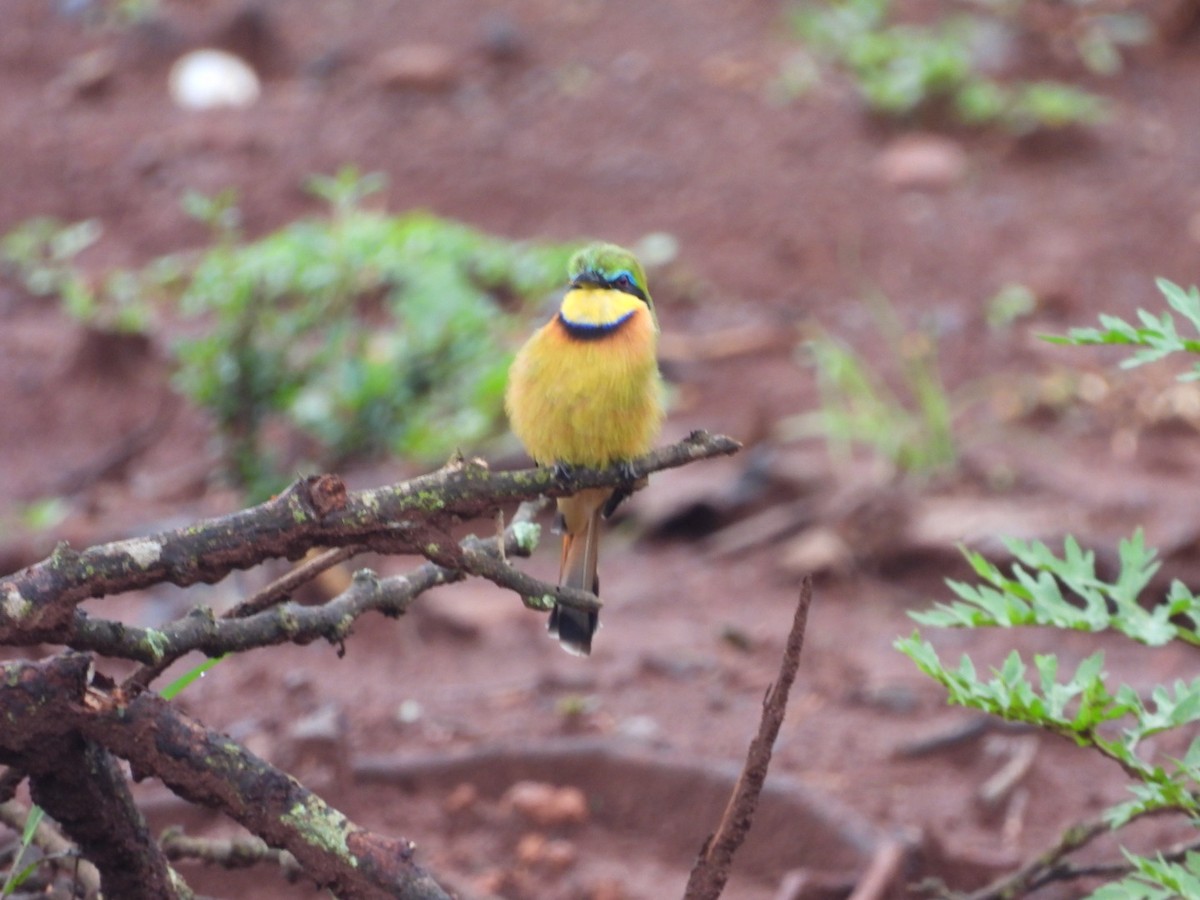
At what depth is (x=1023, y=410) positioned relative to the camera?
17.4ft

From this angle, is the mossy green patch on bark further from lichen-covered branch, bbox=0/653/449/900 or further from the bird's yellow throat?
the bird's yellow throat

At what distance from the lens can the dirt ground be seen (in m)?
3.02

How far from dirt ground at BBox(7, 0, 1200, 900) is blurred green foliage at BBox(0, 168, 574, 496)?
388 mm

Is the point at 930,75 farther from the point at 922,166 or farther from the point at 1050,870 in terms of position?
the point at 1050,870

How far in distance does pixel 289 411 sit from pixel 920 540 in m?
1.72

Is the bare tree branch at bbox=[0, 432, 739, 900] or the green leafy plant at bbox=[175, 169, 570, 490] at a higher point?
the bare tree branch at bbox=[0, 432, 739, 900]

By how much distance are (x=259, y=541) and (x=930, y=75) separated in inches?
243

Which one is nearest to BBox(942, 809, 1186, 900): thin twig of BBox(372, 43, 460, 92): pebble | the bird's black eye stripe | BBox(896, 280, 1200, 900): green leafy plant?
BBox(896, 280, 1200, 900): green leafy plant

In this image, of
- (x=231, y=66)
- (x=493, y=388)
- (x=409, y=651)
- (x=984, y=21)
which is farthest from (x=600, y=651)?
(x=984, y=21)

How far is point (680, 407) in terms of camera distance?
5.36m

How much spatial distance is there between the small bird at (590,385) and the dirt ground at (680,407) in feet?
2.03

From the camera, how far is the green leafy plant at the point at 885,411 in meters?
4.61

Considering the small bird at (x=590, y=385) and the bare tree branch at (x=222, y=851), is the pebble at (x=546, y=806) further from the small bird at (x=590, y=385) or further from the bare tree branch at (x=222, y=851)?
the bare tree branch at (x=222, y=851)

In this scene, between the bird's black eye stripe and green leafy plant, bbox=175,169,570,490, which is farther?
green leafy plant, bbox=175,169,570,490
